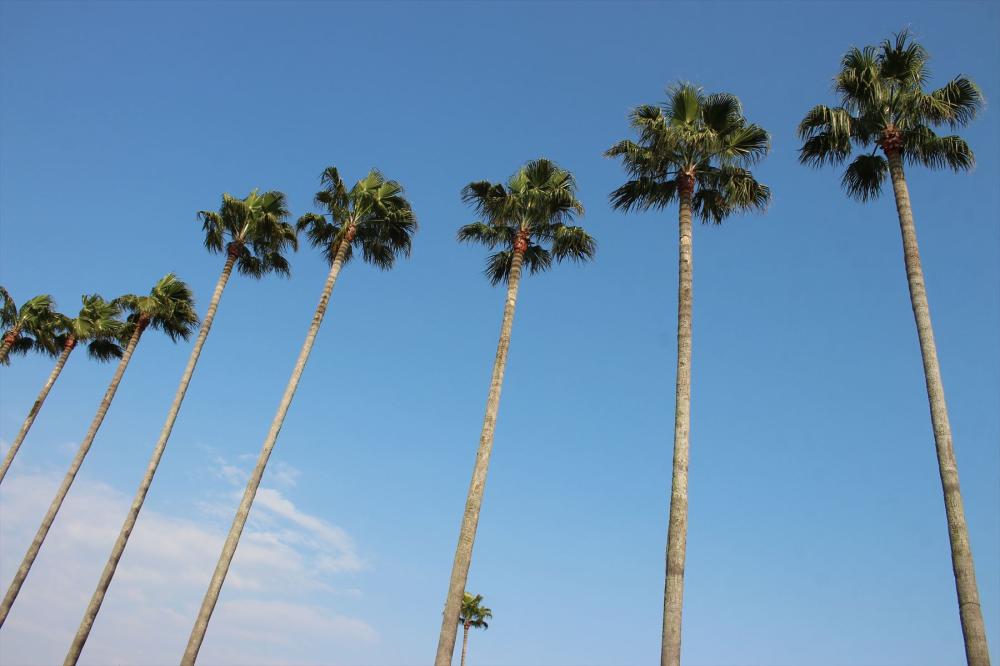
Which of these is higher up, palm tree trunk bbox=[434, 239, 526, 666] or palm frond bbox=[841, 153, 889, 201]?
palm frond bbox=[841, 153, 889, 201]

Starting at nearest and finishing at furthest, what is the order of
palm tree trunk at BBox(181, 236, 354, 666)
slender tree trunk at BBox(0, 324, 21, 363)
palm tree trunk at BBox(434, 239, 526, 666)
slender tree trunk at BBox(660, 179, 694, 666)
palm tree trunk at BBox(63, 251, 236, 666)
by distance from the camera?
slender tree trunk at BBox(660, 179, 694, 666) → palm tree trunk at BBox(434, 239, 526, 666) → palm tree trunk at BBox(181, 236, 354, 666) → palm tree trunk at BBox(63, 251, 236, 666) → slender tree trunk at BBox(0, 324, 21, 363)

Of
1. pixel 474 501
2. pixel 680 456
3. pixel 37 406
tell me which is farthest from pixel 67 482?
pixel 680 456

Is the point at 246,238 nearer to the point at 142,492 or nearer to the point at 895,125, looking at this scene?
the point at 142,492

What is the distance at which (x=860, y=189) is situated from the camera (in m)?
22.4

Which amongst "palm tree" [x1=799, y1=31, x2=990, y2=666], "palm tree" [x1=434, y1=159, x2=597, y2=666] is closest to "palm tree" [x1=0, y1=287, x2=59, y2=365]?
"palm tree" [x1=434, y1=159, x2=597, y2=666]

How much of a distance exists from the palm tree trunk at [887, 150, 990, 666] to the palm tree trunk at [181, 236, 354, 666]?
2171cm

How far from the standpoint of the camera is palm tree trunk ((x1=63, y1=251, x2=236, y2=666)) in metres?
27.4

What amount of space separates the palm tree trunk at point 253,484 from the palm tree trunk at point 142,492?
648cm

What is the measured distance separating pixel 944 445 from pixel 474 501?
12462 millimetres

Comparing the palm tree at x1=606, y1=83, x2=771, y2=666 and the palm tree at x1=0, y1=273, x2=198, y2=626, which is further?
the palm tree at x1=0, y1=273, x2=198, y2=626

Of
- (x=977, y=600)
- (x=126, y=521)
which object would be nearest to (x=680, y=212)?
(x=977, y=600)

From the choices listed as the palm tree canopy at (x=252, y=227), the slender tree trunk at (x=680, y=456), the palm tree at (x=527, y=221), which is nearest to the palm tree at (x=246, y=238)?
the palm tree canopy at (x=252, y=227)

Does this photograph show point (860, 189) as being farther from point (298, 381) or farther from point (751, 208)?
point (298, 381)

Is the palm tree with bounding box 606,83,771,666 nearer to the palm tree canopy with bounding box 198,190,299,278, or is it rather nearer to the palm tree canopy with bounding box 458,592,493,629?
the palm tree canopy with bounding box 198,190,299,278
